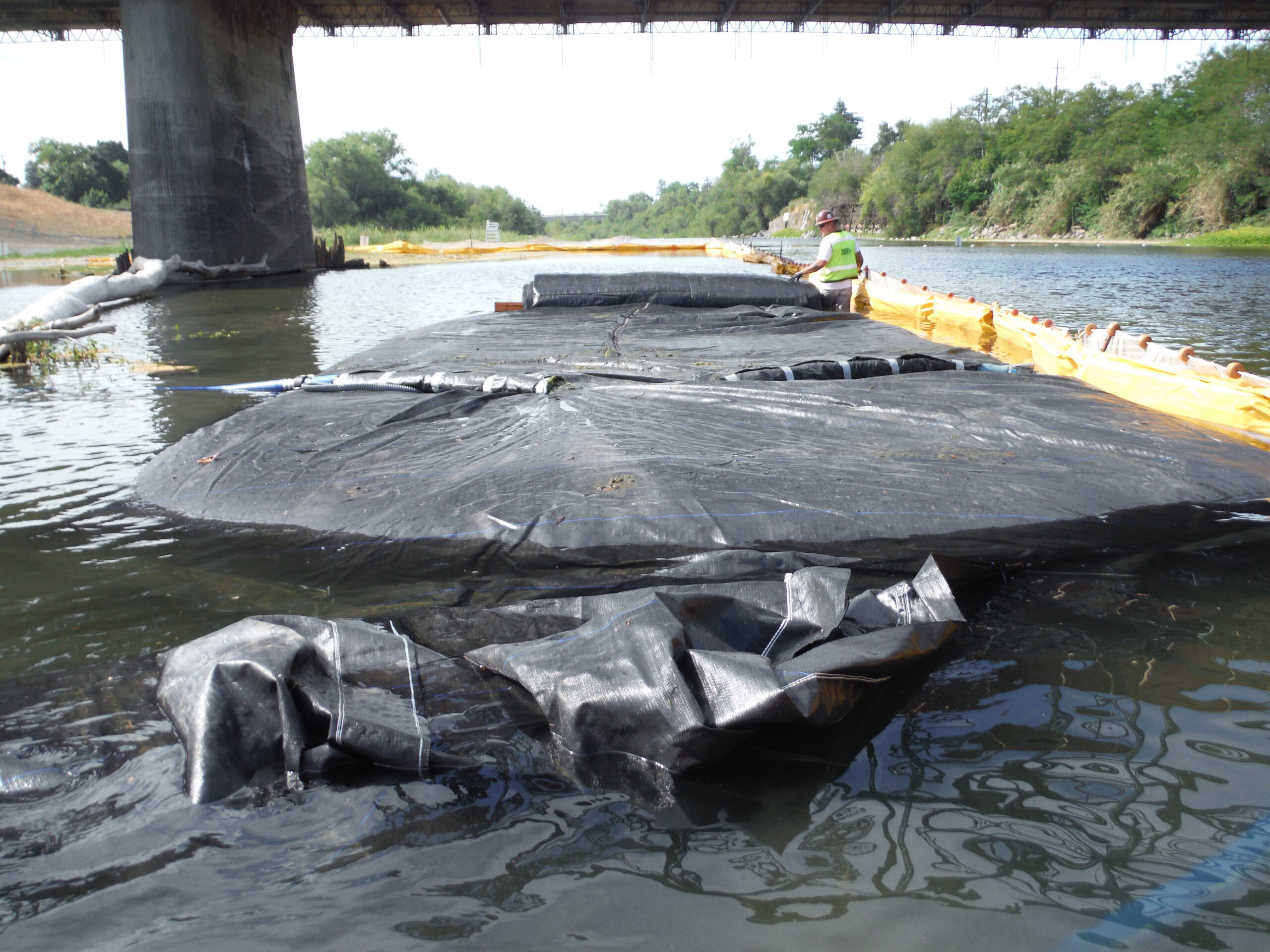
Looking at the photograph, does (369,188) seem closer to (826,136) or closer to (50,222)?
(50,222)

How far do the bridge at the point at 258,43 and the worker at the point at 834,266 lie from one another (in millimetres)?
13313

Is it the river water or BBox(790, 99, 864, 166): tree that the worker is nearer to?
the river water

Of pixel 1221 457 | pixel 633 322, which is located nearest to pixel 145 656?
pixel 1221 457

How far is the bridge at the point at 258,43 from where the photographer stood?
15.1m

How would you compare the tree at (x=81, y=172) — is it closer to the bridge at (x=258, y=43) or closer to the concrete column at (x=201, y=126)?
the bridge at (x=258, y=43)

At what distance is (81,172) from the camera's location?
4709cm

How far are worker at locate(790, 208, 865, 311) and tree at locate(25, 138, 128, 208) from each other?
169ft

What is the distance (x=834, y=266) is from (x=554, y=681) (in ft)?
24.0

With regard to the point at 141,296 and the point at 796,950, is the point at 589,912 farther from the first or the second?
the point at 141,296

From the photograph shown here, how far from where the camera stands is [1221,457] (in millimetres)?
3156

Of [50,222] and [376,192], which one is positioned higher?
[376,192]

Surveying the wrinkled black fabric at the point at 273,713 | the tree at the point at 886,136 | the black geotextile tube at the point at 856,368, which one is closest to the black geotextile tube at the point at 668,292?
the black geotextile tube at the point at 856,368

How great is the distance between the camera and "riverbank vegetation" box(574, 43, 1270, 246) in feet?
101

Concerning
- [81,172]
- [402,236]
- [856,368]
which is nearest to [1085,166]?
[402,236]
